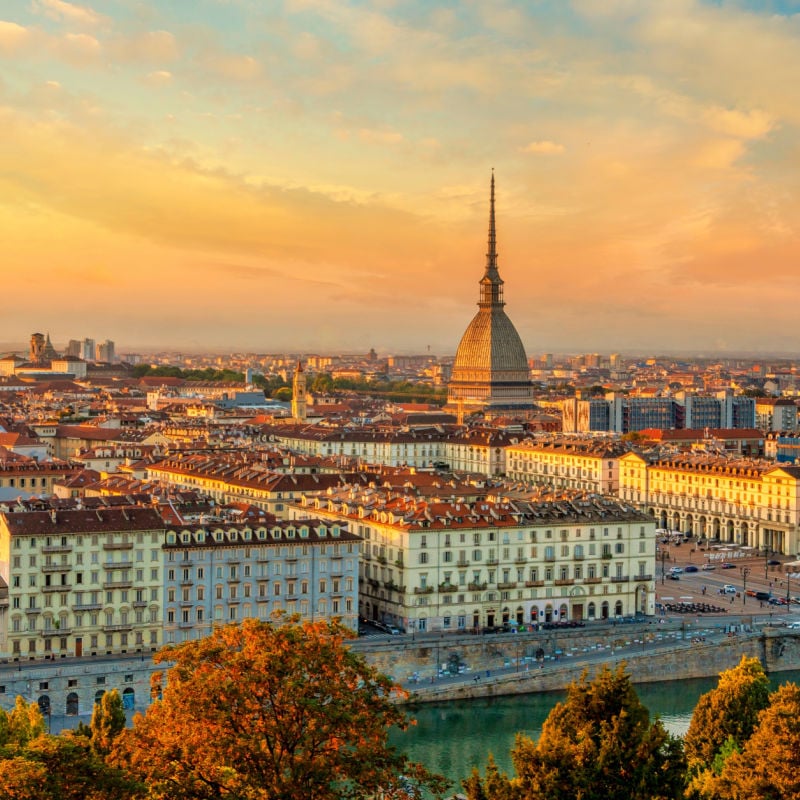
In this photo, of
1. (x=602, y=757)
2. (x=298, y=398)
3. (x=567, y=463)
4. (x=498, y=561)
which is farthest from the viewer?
(x=298, y=398)

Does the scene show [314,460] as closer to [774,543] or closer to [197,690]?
[774,543]

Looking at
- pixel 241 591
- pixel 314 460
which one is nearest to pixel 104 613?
pixel 241 591

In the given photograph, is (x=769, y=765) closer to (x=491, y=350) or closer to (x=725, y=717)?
(x=725, y=717)

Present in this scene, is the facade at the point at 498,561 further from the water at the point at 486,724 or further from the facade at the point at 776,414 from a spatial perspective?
the facade at the point at 776,414

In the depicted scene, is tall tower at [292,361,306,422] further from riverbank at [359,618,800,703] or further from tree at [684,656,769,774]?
tree at [684,656,769,774]

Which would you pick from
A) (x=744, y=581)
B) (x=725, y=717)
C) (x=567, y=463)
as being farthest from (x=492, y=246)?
(x=725, y=717)

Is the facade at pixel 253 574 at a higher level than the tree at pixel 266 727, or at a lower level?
lower

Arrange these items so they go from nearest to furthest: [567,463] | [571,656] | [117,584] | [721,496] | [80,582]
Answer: [80,582] → [117,584] → [571,656] → [721,496] → [567,463]

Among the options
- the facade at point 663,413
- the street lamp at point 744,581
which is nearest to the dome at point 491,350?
the facade at point 663,413
